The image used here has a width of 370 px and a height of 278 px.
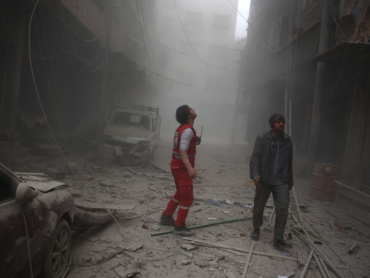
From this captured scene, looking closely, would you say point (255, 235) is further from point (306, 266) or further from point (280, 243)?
point (306, 266)

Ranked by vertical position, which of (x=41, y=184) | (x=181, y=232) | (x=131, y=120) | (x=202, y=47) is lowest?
(x=181, y=232)

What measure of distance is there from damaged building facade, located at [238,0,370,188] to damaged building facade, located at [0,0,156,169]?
7516mm

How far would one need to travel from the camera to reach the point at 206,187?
7.81 meters

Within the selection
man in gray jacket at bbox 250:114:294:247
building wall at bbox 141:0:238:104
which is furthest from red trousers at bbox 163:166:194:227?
building wall at bbox 141:0:238:104

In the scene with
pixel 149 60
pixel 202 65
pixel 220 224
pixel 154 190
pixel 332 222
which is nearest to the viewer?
pixel 220 224

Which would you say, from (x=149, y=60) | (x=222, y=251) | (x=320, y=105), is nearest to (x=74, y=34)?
(x=320, y=105)

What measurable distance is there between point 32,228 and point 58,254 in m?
0.63

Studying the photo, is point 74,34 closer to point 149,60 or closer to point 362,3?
point 362,3

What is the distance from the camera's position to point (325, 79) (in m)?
9.20

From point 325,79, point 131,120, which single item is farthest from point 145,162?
point 325,79

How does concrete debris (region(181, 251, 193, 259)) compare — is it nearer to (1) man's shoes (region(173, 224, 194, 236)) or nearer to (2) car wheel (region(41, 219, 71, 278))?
(1) man's shoes (region(173, 224, 194, 236))

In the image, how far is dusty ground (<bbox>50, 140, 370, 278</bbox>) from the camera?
10.8ft

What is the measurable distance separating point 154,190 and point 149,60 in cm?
1984

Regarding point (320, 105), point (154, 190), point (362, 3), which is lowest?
point (154, 190)
